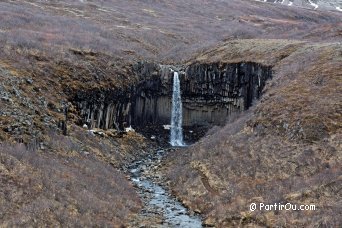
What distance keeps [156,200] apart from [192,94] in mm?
22810

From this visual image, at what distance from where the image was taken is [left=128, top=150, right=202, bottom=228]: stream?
23016 millimetres

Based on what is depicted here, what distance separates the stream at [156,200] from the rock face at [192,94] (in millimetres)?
8667

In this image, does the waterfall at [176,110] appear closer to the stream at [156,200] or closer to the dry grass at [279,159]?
the dry grass at [279,159]

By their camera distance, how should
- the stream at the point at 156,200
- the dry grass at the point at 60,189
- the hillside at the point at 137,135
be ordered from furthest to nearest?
the stream at the point at 156,200, the hillside at the point at 137,135, the dry grass at the point at 60,189

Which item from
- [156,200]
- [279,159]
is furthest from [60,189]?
[279,159]

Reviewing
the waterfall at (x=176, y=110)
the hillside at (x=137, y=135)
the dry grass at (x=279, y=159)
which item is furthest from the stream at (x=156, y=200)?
the waterfall at (x=176, y=110)

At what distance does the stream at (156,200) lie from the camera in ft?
75.5

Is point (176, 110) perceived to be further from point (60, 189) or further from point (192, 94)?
point (60, 189)

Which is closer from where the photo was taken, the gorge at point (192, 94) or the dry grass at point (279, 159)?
the dry grass at point (279, 159)

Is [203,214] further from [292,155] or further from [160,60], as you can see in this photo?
[160,60]

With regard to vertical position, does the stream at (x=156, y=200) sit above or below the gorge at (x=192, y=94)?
below

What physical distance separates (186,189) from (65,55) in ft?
67.6

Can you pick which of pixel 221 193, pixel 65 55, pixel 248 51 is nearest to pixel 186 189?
pixel 221 193

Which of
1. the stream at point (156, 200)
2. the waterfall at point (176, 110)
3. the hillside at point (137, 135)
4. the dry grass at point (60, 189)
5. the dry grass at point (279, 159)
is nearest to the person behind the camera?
the dry grass at point (60, 189)
